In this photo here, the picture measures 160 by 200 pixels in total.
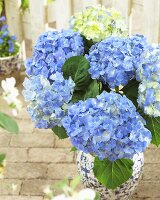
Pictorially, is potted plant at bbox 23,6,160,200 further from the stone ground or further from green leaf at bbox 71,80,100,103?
the stone ground

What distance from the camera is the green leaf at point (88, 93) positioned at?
6.07 feet

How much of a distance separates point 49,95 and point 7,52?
6.21 ft

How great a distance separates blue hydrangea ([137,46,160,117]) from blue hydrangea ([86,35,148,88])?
5 centimetres

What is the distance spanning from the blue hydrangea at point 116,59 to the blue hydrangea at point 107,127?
12 centimetres

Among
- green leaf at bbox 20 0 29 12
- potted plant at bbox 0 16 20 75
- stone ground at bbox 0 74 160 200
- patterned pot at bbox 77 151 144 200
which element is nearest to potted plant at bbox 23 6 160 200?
patterned pot at bbox 77 151 144 200

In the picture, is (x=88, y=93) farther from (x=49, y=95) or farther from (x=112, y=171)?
(x=112, y=171)

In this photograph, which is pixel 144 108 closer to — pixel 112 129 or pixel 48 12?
pixel 112 129

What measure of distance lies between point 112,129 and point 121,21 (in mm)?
539

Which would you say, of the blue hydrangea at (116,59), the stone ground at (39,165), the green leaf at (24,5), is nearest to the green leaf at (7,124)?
the blue hydrangea at (116,59)

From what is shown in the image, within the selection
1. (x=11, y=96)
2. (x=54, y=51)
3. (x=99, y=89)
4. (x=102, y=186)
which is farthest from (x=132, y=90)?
(x=11, y=96)

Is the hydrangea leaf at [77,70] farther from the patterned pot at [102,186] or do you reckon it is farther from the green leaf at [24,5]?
the green leaf at [24,5]

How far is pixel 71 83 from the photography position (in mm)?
1806

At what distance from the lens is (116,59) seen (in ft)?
5.87

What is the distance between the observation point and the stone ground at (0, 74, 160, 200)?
2.70 m
